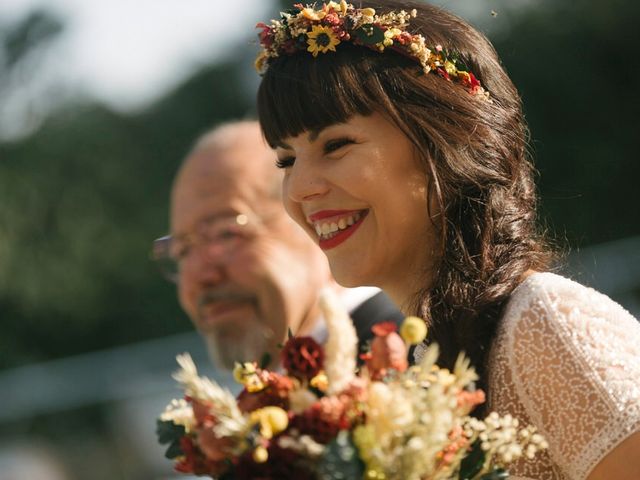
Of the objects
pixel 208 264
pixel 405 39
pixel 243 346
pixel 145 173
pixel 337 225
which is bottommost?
pixel 243 346

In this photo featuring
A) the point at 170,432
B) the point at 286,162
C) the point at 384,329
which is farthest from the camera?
the point at 286,162

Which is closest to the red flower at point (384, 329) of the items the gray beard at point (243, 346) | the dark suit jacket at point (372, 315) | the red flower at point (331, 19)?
the red flower at point (331, 19)

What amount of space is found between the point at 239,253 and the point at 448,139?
2.45 metres

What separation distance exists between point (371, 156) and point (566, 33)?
13110 millimetres

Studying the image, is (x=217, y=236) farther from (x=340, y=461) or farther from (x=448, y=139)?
(x=340, y=461)

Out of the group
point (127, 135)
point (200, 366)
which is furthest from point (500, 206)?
point (127, 135)

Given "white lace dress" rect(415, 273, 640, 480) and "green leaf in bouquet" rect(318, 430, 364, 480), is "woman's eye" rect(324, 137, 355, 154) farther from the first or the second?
"green leaf in bouquet" rect(318, 430, 364, 480)

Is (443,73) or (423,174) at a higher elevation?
(443,73)

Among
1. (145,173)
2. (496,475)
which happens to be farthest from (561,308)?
(145,173)

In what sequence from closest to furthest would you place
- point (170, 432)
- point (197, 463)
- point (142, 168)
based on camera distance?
point (197, 463) < point (170, 432) < point (142, 168)

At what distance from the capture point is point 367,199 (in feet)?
10.1

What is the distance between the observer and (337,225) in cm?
314

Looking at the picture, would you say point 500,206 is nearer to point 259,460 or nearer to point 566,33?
point 259,460

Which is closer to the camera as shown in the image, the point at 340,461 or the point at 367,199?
the point at 340,461
